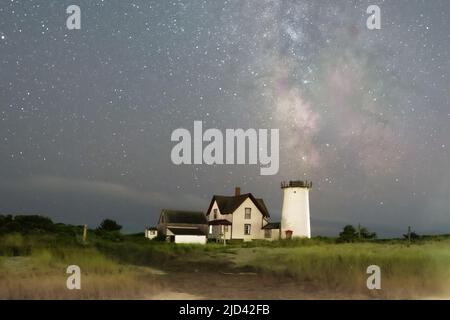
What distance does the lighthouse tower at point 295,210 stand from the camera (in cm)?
5744

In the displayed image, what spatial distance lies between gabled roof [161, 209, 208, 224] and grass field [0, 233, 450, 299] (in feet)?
88.7

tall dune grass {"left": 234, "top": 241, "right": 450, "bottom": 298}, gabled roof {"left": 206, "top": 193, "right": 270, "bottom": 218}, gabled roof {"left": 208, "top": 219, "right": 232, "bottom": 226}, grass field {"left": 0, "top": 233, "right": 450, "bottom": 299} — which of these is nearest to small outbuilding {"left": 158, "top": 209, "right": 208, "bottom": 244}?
gabled roof {"left": 208, "top": 219, "right": 232, "bottom": 226}

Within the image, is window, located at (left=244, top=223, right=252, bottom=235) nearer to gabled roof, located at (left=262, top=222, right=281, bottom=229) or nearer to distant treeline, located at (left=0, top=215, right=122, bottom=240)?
gabled roof, located at (left=262, top=222, right=281, bottom=229)

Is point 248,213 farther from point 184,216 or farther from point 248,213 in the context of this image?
point 184,216

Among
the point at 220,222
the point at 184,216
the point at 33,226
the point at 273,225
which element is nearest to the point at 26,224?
the point at 33,226

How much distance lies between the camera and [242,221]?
5931cm

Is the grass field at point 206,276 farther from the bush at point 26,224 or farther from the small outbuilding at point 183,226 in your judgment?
the small outbuilding at point 183,226

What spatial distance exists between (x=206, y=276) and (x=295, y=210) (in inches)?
1423

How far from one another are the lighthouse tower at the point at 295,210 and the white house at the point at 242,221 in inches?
56.3
